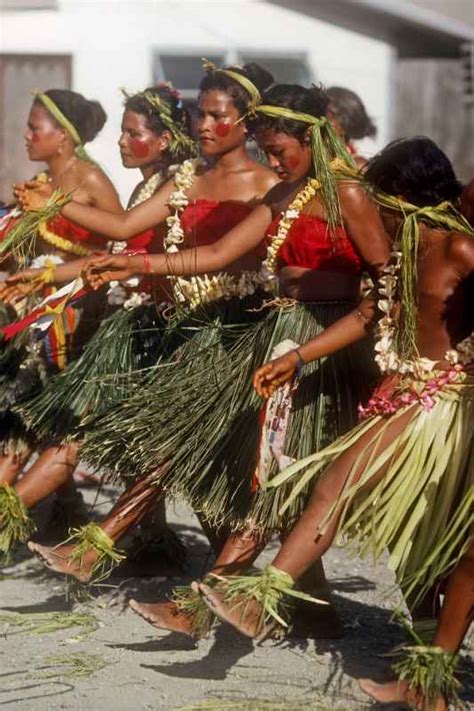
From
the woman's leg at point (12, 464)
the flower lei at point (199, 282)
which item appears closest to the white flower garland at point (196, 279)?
the flower lei at point (199, 282)

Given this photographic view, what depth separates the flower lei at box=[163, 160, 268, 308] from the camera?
5660 mm

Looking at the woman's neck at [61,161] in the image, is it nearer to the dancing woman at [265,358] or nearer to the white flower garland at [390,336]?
the dancing woman at [265,358]

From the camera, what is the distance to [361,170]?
5.05 metres

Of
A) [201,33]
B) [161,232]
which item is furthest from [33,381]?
[201,33]

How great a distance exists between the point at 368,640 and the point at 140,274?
148 cm

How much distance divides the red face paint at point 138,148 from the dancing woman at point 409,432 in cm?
171

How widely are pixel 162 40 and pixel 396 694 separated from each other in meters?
11.3

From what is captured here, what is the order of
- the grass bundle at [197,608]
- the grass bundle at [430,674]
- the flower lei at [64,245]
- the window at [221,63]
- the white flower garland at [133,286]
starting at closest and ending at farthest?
1. the grass bundle at [430,674]
2. the grass bundle at [197,608]
3. the white flower garland at [133,286]
4. the flower lei at [64,245]
5. the window at [221,63]

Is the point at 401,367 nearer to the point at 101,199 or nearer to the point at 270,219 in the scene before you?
the point at 270,219

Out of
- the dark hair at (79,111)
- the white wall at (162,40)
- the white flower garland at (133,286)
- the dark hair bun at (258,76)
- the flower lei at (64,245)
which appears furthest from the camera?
the white wall at (162,40)

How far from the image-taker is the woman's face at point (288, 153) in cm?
518

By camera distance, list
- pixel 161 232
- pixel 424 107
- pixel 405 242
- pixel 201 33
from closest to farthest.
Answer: pixel 405 242 → pixel 161 232 → pixel 201 33 → pixel 424 107

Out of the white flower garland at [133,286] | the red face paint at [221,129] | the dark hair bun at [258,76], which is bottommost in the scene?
the white flower garland at [133,286]

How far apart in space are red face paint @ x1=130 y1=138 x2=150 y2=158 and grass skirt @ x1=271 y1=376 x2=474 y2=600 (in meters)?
2.01
